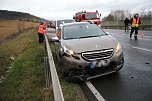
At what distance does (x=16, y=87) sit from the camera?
22.8 feet

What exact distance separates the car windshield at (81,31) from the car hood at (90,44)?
21.7 inches

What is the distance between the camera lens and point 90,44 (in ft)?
21.1

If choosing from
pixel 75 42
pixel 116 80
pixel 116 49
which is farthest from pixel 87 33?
pixel 116 80

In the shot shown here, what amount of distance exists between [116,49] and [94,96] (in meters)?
1.74

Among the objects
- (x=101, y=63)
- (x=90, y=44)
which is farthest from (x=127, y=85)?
(x=90, y=44)

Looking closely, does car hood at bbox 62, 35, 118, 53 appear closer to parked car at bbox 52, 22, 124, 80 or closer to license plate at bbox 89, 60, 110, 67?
parked car at bbox 52, 22, 124, 80

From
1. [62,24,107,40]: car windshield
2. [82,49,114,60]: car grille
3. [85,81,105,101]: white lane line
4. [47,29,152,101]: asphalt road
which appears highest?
[62,24,107,40]: car windshield

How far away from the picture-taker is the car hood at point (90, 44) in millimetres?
6199

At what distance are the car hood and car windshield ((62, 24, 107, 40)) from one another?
1.81ft

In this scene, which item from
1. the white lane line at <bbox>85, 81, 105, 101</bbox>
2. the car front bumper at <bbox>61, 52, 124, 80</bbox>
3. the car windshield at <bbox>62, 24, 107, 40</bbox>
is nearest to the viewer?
the white lane line at <bbox>85, 81, 105, 101</bbox>

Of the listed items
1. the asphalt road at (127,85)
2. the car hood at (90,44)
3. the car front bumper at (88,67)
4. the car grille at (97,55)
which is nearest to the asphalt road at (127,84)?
the asphalt road at (127,85)

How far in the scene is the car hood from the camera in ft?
20.3

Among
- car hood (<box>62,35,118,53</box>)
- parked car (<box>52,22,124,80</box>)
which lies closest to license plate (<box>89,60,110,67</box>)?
parked car (<box>52,22,124,80</box>)

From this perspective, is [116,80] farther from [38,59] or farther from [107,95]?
[38,59]
